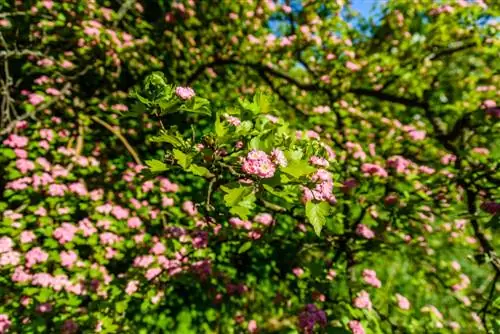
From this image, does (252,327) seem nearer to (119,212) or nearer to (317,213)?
(119,212)

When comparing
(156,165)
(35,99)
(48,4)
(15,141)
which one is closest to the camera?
(156,165)

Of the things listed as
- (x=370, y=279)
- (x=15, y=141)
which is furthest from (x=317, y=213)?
(x=15, y=141)

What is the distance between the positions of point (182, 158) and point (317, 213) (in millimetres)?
755

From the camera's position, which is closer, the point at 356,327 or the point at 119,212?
the point at 356,327

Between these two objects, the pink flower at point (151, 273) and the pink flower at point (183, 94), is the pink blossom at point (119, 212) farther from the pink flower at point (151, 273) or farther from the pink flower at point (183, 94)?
the pink flower at point (183, 94)

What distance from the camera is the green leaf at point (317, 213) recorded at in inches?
67.7

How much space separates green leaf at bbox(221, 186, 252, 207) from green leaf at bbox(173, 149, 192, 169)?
0.24 meters

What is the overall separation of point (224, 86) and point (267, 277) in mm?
4160

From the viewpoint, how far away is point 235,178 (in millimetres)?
1852

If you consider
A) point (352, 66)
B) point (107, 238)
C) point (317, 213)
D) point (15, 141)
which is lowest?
point (107, 238)

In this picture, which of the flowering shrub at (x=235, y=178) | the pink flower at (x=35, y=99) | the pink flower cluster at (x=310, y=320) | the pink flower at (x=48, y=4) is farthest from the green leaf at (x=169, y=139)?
the pink flower at (x=48, y=4)

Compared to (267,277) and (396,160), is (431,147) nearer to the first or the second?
(396,160)

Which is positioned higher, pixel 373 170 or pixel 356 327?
pixel 373 170

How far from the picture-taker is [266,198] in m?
1.93
